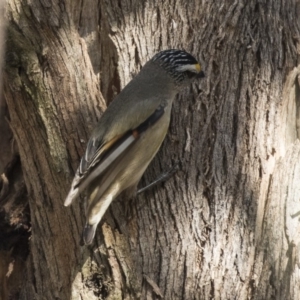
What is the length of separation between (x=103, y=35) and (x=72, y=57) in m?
0.82

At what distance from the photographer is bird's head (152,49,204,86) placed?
4.05 meters

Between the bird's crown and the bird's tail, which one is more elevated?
the bird's crown

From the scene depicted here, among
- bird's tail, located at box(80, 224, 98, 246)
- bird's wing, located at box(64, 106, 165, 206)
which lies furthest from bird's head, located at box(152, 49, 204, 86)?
bird's tail, located at box(80, 224, 98, 246)

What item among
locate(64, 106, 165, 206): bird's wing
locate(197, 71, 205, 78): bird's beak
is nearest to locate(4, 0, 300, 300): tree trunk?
locate(197, 71, 205, 78): bird's beak

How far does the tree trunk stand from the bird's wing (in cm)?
18

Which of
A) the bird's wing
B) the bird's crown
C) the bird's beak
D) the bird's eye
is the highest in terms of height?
the bird's crown

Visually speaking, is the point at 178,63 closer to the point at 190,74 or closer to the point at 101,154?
the point at 190,74

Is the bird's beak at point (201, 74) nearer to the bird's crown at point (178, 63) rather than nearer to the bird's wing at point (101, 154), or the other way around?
the bird's crown at point (178, 63)

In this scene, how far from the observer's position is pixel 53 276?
13.5 ft

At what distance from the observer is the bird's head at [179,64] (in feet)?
13.3

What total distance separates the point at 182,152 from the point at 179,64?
62 cm

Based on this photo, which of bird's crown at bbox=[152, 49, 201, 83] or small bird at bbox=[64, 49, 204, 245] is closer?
small bird at bbox=[64, 49, 204, 245]

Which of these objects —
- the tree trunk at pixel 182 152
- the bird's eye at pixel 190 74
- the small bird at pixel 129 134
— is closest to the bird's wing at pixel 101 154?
the small bird at pixel 129 134

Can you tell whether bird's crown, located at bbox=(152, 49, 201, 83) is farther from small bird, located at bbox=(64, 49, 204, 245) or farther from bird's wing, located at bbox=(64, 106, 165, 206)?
bird's wing, located at bbox=(64, 106, 165, 206)
